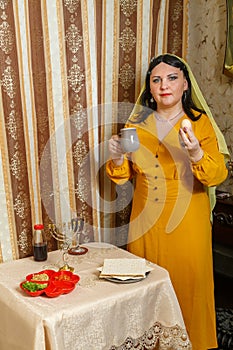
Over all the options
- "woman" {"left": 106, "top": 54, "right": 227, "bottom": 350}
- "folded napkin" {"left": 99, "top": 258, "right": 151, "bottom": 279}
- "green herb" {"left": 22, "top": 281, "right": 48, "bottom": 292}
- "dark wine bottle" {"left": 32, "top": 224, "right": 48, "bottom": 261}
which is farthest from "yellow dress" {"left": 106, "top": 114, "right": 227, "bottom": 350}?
"green herb" {"left": 22, "top": 281, "right": 48, "bottom": 292}

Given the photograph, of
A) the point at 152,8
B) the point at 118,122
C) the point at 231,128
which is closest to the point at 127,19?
the point at 152,8

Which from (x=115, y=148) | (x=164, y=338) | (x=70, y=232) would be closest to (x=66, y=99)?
(x=115, y=148)

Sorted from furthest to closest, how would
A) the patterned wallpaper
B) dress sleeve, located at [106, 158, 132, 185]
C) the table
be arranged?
1. the patterned wallpaper
2. dress sleeve, located at [106, 158, 132, 185]
3. the table

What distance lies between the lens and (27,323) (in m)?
1.51

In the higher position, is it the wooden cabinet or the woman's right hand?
the woman's right hand

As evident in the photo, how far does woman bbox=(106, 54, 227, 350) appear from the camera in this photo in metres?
2.00

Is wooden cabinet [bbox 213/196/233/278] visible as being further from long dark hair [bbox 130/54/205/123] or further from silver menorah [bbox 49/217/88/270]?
silver menorah [bbox 49/217/88/270]

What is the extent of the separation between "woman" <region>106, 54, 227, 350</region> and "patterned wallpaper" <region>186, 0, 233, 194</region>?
51cm

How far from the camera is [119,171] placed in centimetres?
210

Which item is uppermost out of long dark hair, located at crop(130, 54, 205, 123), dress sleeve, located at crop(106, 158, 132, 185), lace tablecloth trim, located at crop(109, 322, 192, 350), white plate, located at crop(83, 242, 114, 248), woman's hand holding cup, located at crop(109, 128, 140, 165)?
long dark hair, located at crop(130, 54, 205, 123)

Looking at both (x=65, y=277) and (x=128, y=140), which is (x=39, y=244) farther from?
(x=128, y=140)

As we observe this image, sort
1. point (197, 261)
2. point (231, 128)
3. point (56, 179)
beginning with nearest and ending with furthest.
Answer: point (197, 261), point (56, 179), point (231, 128)

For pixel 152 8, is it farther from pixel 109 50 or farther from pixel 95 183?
pixel 95 183

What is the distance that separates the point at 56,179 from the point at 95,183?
0.76 feet
